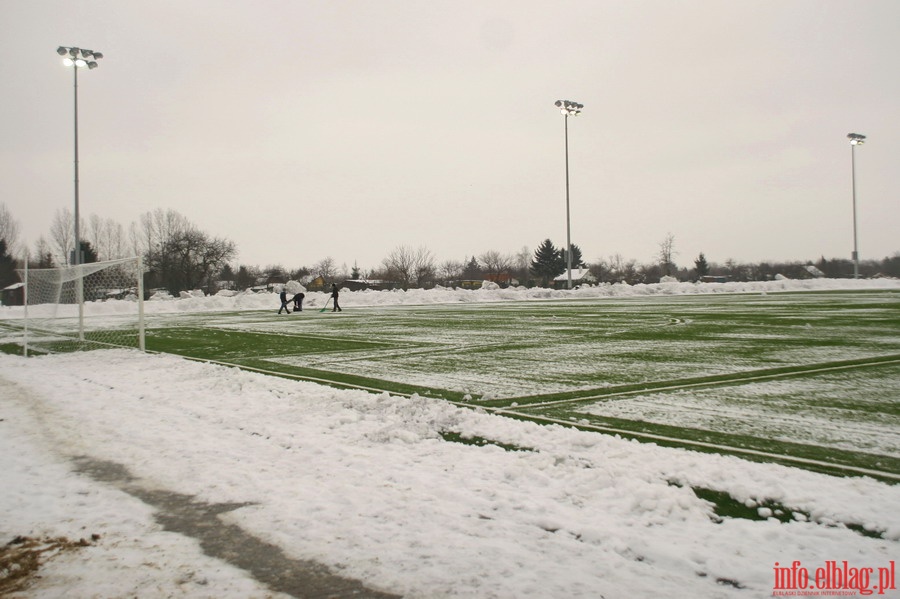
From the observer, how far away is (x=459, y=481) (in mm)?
5188

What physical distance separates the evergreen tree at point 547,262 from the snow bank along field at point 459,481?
312 feet

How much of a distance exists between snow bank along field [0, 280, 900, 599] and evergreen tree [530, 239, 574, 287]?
95241 millimetres

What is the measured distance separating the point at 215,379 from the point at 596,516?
8.09 m

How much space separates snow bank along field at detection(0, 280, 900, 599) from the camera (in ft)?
11.7

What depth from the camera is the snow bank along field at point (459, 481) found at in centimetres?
357

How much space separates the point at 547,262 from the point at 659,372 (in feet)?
317

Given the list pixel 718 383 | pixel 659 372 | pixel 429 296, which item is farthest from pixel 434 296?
pixel 718 383

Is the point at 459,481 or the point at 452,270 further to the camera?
the point at 452,270

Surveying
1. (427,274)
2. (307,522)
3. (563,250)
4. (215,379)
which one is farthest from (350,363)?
(563,250)

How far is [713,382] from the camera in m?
9.72

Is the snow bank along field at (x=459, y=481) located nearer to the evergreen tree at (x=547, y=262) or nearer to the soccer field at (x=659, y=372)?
the soccer field at (x=659, y=372)

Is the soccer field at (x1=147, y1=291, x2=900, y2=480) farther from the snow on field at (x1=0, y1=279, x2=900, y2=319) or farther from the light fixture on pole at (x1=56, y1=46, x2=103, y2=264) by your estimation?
the snow on field at (x1=0, y1=279, x2=900, y2=319)

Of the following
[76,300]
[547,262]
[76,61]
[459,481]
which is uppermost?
[76,61]

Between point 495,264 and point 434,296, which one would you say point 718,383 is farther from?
point 495,264
